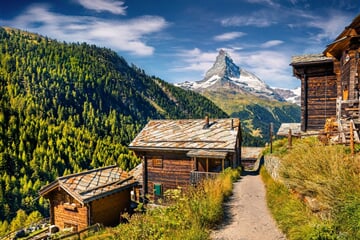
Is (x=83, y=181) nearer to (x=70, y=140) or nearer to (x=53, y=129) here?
(x=70, y=140)

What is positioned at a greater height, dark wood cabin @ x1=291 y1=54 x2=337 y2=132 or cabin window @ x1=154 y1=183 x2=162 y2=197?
dark wood cabin @ x1=291 y1=54 x2=337 y2=132

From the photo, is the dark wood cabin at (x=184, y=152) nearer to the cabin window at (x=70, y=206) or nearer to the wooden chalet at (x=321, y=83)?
the wooden chalet at (x=321, y=83)

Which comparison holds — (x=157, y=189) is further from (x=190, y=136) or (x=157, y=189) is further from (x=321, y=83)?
(x=321, y=83)

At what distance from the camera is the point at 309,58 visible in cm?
2262

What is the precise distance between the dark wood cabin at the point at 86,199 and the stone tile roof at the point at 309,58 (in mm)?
18016

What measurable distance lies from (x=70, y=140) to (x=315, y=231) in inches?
4904

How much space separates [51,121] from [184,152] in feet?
422

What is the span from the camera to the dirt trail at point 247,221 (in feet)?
28.9

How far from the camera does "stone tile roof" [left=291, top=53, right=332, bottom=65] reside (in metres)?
21.8

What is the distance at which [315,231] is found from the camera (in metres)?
6.75

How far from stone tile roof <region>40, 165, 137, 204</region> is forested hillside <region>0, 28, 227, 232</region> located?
37410 millimetres

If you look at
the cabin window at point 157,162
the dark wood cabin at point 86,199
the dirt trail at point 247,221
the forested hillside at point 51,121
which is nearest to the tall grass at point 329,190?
the dirt trail at point 247,221

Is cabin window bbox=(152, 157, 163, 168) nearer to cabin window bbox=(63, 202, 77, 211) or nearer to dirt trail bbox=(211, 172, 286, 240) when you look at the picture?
cabin window bbox=(63, 202, 77, 211)

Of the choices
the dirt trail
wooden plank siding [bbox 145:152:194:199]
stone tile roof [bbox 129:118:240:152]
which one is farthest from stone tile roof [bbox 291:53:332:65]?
the dirt trail
